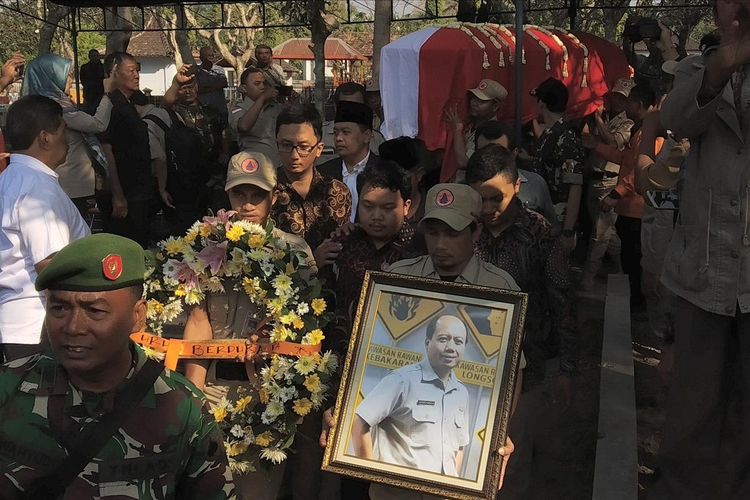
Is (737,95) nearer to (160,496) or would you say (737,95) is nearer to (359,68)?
(160,496)

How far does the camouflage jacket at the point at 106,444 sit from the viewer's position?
229 centimetres

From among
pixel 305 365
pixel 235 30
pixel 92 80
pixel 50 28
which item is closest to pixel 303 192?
pixel 305 365

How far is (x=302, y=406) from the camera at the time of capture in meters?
3.83

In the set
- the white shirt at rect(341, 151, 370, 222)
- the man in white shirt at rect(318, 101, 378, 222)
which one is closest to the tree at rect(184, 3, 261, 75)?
the man in white shirt at rect(318, 101, 378, 222)

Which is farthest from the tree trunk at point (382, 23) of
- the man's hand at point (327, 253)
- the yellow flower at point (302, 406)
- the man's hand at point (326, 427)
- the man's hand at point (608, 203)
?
the man's hand at point (326, 427)

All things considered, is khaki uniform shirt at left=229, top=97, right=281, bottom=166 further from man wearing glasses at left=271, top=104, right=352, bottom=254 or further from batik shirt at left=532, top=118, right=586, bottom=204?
man wearing glasses at left=271, top=104, right=352, bottom=254

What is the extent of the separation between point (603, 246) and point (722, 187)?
19.7 ft

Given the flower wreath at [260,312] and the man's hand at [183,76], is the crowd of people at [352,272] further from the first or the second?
the man's hand at [183,76]

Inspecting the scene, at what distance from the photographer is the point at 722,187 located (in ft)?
11.9

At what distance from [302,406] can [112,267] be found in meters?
1.63

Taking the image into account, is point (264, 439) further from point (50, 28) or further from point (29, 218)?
point (50, 28)

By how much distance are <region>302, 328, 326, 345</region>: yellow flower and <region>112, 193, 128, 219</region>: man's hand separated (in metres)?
4.67

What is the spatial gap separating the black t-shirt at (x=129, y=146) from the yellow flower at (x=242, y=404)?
15.8ft

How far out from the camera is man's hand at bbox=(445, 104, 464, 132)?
22.8 feet
